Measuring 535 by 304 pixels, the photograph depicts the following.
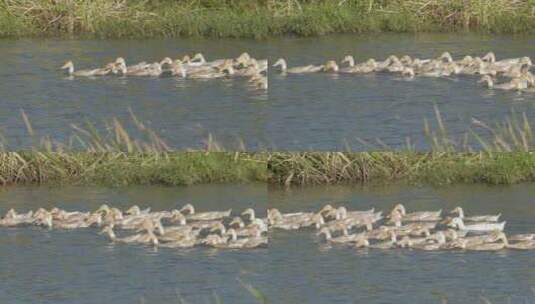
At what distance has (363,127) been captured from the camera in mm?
15617

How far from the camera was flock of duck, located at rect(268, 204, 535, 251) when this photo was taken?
52.9ft

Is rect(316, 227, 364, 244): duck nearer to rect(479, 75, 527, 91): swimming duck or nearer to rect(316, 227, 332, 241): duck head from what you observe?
rect(316, 227, 332, 241): duck head

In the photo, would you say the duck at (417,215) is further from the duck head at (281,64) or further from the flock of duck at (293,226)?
the duck head at (281,64)

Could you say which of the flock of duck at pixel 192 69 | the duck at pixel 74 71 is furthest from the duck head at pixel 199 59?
the duck at pixel 74 71

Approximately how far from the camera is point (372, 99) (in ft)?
52.0

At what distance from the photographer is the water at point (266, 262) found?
1569cm

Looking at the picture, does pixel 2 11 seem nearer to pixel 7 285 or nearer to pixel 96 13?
pixel 96 13

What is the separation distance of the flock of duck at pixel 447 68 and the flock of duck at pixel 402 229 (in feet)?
2.55

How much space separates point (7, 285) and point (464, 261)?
2508mm

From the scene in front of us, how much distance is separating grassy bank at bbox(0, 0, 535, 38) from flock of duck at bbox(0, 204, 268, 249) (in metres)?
1.01

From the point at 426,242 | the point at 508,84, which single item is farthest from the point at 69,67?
the point at 508,84

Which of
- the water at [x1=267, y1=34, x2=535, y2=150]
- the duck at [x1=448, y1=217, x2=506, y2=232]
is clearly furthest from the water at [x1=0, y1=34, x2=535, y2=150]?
the duck at [x1=448, y1=217, x2=506, y2=232]

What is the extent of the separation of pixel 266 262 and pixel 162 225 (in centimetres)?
83

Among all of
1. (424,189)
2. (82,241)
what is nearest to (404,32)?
(424,189)
